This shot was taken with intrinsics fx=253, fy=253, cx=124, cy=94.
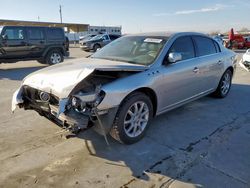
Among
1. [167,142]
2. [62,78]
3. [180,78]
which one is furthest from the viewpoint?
[180,78]

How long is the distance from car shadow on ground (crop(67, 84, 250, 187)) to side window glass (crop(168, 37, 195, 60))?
46.7 inches

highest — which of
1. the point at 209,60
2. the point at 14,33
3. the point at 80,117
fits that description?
the point at 14,33

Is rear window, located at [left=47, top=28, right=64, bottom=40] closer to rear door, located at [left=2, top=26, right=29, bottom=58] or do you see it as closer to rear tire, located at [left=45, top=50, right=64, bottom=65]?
rear tire, located at [left=45, top=50, right=64, bottom=65]

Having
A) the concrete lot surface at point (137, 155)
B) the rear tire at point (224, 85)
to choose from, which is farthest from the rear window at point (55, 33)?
the rear tire at point (224, 85)

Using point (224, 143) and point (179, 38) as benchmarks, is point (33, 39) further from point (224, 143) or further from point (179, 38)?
point (224, 143)

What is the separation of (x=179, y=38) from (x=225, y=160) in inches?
90.5

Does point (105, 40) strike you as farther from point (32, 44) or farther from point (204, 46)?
point (204, 46)

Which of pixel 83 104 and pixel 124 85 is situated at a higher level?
pixel 124 85

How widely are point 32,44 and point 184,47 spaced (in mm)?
9222

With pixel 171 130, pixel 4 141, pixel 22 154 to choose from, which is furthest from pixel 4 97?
pixel 171 130

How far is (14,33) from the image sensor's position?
37.6 ft

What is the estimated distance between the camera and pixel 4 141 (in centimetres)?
389

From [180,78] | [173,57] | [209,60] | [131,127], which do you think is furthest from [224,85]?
[131,127]

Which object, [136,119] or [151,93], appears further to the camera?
[151,93]
